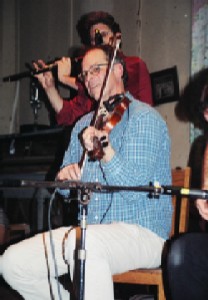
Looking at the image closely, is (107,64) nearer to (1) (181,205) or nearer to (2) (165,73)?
(1) (181,205)

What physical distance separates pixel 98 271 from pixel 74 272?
0.11m

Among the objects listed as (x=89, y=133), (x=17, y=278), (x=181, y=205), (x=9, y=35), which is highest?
(x=9, y=35)

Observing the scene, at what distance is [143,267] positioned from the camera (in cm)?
169

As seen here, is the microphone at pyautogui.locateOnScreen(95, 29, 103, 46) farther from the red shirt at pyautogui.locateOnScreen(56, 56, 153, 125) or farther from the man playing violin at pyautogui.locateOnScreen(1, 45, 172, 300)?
the man playing violin at pyautogui.locateOnScreen(1, 45, 172, 300)

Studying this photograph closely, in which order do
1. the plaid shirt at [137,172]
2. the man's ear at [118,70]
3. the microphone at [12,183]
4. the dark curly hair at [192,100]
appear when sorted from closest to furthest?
the microphone at [12,183] < the plaid shirt at [137,172] < the man's ear at [118,70] < the dark curly hair at [192,100]

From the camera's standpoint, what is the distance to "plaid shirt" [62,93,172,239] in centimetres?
164

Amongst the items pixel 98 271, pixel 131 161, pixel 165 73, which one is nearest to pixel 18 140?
pixel 165 73

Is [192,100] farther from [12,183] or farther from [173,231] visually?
[12,183]

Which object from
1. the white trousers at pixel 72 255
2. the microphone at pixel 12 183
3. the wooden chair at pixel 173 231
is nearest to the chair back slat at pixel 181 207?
the wooden chair at pixel 173 231

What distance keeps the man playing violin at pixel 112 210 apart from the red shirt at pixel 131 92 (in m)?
0.59

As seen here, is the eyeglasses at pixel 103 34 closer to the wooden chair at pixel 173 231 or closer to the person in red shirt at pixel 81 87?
the person in red shirt at pixel 81 87

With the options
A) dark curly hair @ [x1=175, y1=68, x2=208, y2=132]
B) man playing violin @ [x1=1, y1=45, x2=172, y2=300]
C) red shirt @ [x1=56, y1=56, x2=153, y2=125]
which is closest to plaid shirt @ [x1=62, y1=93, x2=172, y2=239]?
man playing violin @ [x1=1, y1=45, x2=172, y2=300]

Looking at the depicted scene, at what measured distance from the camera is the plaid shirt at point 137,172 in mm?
1643

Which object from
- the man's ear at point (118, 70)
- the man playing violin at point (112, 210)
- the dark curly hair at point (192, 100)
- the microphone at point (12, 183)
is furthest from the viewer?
the dark curly hair at point (192, 100)
